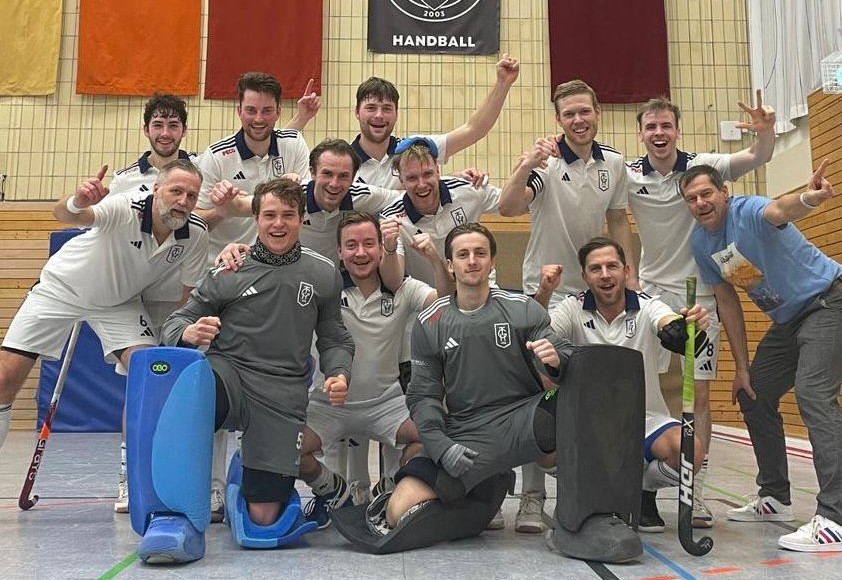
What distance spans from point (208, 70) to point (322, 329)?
8.52 meters

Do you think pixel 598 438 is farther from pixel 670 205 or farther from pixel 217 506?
pixel 217 506

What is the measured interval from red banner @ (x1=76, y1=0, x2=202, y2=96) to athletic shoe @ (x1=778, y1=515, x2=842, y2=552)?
10112 millimetres

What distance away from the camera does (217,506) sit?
4.09 m

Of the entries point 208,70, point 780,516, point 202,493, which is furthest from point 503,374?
point 208,70

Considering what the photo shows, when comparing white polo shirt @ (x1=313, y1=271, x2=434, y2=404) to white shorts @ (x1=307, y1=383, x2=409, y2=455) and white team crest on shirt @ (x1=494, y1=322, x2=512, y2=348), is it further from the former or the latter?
white team crest on shirt @ (x1=494, y1=322, x2=512, y2=348)

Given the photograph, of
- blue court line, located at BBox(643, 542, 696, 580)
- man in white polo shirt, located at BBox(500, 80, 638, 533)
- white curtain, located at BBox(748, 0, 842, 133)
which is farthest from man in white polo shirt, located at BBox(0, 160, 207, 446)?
white curtain, located at BBox(748, 0, 842, 133)

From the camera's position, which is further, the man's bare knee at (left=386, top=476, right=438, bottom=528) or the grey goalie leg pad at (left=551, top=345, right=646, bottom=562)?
the man's bare knee at (left=386, top=476, right=438, bottom=528)

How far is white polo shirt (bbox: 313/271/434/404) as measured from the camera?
416 cm

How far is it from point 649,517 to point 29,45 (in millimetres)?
11144

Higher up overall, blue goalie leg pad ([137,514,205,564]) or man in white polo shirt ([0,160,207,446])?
man in white polo shirt ([0,160,207,446])

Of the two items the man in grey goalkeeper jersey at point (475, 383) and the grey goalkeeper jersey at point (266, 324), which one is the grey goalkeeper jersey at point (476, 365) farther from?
the grey goalkeeper jersey at point (266, 324)

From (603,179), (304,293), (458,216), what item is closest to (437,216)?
(458,216)

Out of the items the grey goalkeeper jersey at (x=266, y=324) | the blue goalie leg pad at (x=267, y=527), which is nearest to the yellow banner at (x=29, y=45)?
the grey goalkeeper jersey at (x=266, y=324)

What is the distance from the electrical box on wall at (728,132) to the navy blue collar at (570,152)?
739cm
